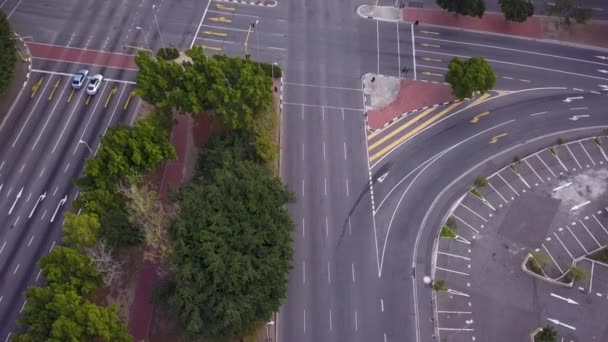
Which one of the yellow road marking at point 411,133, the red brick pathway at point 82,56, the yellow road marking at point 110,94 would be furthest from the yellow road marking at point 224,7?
the yellow road marking at point 411,133

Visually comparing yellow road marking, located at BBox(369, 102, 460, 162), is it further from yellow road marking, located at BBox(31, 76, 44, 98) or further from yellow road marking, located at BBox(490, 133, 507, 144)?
yellow road marking, located at BBox(31, 76, 44, 98)

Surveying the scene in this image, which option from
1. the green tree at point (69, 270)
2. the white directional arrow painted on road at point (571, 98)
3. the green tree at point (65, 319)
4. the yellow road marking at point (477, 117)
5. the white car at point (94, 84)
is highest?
the white directional arrow painted on road at point (571, 98)

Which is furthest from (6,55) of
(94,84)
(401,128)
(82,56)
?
(401,128)

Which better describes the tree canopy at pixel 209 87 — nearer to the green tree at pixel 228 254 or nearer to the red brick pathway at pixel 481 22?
the green tree at pixel 228 254

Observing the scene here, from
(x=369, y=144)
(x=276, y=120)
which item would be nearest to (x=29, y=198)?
(x=276, y=120)

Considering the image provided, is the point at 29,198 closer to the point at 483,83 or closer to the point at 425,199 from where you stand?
the point at 425,199

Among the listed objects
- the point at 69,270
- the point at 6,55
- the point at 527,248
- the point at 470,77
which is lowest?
the point at 69,270

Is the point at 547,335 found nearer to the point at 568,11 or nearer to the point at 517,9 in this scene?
the point at 517,9

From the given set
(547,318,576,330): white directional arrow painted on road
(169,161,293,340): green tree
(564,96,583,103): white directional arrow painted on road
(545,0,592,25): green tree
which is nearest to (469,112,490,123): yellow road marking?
(564,96,583,103): white directional arrow painted on road
